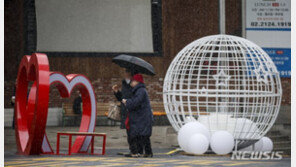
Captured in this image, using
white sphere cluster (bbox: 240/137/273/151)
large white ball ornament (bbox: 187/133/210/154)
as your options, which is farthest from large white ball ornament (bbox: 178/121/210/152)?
white sphere cluster (bbox: 240/137/273/151)

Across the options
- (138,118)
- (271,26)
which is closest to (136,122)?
(138,118)

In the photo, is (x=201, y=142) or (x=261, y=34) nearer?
(x=201, y=142)

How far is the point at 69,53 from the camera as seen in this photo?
68.5ft

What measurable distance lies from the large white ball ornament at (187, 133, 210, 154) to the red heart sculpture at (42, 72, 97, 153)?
1.96 m

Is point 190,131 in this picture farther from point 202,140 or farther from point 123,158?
point 123,158

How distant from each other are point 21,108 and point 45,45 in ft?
36.1

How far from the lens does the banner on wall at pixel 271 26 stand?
21078mm

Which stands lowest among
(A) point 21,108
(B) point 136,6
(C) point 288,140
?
(C) point 288,140

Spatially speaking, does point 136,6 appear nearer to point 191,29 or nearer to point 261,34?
point 191,29

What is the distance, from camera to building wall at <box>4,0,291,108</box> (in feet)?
67.8

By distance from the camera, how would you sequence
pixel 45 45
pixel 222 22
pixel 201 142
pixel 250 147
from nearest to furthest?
pixel 201 142 < pixel 250 147 < pixel 222 22 < pixel 45 45

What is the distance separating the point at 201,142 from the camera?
32.2 feet

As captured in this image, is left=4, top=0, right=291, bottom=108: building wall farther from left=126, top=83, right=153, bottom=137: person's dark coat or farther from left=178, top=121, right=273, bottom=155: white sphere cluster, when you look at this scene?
left=126, top=83, right=153, bottom=137: person's dark coat
